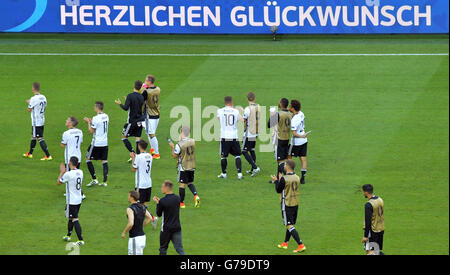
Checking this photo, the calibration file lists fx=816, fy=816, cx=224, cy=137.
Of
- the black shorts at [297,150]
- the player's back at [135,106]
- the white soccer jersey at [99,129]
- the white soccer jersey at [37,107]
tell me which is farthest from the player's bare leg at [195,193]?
the white soccer jersey at [37,107]

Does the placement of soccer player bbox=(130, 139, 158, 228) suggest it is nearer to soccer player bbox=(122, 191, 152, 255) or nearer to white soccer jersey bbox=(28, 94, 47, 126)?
soccer player bbox=(122, 191, 152, 255)

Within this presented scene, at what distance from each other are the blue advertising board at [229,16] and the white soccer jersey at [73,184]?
2118 centimetres

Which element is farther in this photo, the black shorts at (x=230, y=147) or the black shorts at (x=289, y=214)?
the black shorts at (x=230, y=147)

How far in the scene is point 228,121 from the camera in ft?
72.5

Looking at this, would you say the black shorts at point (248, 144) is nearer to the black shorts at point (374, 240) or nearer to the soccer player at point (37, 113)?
the soccer player at point (37, 113)

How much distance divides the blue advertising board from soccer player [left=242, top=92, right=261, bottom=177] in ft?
53.2

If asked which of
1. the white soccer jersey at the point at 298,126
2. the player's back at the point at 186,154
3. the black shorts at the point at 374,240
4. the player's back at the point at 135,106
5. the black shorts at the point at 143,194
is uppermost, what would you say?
the player's back at the point at 135,106

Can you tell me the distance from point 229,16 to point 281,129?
17343 mm

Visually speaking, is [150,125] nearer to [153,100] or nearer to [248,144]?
[153,100]

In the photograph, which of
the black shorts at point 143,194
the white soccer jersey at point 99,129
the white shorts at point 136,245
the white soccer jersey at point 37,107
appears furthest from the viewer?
the white soccer jersey at point 37,107

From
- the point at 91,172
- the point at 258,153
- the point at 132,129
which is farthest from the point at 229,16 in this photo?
the point at 91,172

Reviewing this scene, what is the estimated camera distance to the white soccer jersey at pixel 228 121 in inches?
869
